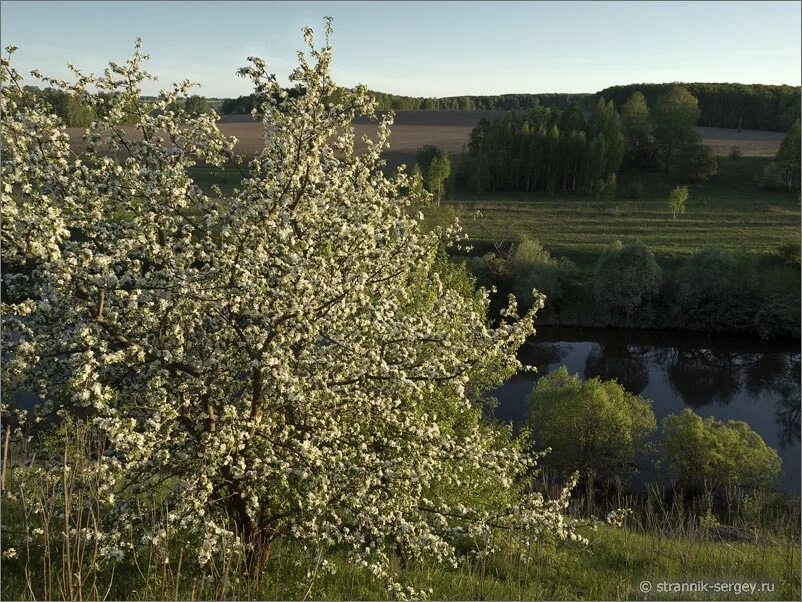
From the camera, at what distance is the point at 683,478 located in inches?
1219

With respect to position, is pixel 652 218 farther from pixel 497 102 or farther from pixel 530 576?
pixel 497 102

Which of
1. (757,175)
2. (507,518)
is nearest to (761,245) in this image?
(757,175)

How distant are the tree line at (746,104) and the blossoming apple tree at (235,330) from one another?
153553 millimetres

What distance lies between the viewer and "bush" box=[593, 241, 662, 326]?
56062mm

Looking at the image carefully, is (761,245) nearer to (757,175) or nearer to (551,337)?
(551,337)

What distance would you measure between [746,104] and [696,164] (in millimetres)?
64583

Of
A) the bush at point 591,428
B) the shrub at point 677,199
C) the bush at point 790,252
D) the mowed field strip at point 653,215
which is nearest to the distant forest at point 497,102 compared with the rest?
the mowed field strip at point 653,215

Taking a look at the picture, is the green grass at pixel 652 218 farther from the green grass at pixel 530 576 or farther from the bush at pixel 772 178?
the green grass at pixel 530 576

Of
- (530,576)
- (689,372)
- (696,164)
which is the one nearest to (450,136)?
(696,164)

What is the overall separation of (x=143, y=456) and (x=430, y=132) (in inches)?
5238

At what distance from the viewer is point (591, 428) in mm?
31359

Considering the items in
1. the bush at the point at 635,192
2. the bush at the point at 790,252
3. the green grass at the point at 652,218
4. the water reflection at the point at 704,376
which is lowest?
the water reflection at the point at 704,376

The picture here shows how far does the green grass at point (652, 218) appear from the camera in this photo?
6781cm

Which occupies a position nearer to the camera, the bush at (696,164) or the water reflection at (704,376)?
the water reflection at (704,376)
